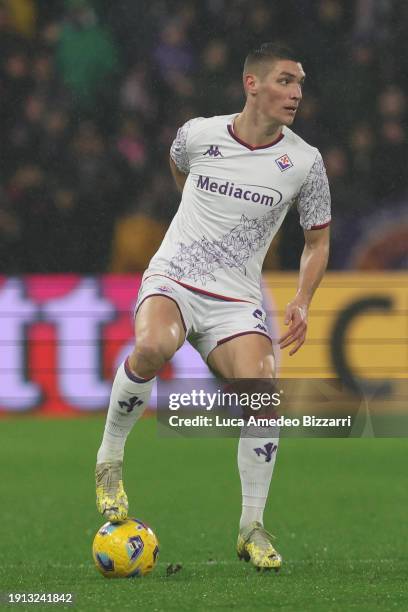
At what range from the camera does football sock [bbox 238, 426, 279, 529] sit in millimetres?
5637

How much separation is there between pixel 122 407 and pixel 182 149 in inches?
49.2

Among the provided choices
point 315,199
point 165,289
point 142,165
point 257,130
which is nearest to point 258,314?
point 165,289

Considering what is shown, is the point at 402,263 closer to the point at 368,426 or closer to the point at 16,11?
the point at 368,426

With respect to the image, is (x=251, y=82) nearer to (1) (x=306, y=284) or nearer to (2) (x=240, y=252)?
(2) (x=240, y=252)

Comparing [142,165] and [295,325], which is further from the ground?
[295,325]

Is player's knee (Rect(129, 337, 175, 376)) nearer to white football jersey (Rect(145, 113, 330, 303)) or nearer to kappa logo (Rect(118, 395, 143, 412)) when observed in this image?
kappa logo (Rect(118, 395, 143, 412))

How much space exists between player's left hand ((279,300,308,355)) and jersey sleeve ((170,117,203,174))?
2.90 feet

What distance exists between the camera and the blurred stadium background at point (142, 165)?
41.2 feet

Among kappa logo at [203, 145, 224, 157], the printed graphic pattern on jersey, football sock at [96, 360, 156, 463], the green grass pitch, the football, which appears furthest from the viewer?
kappa logo at [203, 145, 224, 157]

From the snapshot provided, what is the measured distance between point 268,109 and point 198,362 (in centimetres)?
667

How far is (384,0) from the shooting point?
14.2 meters

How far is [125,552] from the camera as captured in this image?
5266mm

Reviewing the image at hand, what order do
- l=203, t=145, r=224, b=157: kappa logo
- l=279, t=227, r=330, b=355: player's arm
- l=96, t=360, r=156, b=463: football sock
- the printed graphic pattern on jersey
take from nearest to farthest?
1. l=96, t=360, r=156, b=463: football sock
2. l=279, t=227, r=330, b=355: player's arm
3. the printed graphic pattern on jersey
4. l=203, t=145, r=224, b=157: kappa logo

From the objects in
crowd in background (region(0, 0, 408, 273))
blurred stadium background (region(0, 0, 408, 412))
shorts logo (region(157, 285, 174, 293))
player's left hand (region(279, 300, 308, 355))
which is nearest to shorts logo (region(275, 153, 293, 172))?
player's left hand (region(279, 300, 308, 355))
